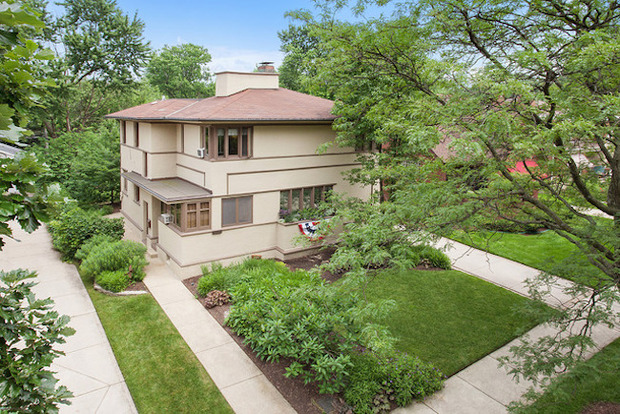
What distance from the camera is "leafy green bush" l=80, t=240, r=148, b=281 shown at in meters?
13.5

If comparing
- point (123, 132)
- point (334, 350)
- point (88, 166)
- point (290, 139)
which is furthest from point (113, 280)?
point (88, 166)

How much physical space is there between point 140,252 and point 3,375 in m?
11.4

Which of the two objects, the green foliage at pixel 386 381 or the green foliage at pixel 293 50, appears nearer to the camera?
the green foliage at pixel 386 381

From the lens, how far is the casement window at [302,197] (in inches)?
639

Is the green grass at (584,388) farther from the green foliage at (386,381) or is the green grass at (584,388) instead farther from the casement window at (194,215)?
the casement window at (194,215)

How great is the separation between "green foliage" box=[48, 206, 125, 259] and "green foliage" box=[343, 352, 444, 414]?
442 inches

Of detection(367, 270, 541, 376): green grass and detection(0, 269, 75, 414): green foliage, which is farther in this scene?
detection(367, 270, 541, 376): green grass

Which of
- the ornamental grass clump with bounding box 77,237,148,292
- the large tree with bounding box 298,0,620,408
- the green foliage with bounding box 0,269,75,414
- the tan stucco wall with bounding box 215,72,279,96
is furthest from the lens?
the tan stucco wall with bounding box 215,72,279,96

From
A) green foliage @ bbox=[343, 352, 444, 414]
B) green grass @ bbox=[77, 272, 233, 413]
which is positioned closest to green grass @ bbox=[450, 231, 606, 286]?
green foliage @ bbox=[343, 352, 444, 414]

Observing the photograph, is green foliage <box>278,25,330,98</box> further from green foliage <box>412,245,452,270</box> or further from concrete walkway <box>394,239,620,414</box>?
concrete walkway <box>394,239,620,414</box>

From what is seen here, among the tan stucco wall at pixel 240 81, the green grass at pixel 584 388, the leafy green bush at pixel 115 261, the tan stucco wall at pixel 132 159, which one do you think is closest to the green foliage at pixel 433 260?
the green grass at pixel 584 388

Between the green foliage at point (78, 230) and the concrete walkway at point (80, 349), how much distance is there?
0.60 metres

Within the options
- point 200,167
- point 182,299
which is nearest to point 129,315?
point 182,299

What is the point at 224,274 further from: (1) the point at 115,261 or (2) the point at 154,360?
(2) the point at 154,360
